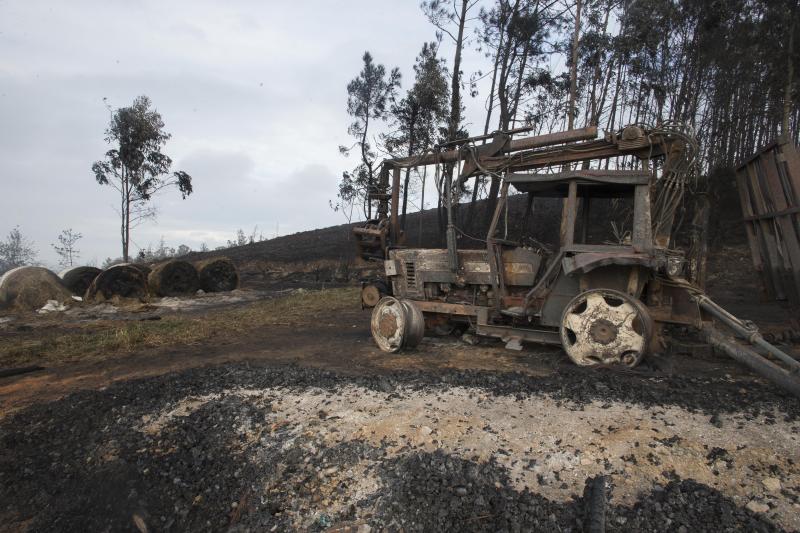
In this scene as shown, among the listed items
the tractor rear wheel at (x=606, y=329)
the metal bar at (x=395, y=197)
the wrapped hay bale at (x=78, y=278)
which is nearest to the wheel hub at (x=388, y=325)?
the metal bar at (x=395, y=197)

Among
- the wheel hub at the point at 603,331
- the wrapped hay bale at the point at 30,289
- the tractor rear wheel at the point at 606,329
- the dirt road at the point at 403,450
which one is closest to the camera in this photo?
the dirt road at the point at 403,450

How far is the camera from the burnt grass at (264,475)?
2625mm

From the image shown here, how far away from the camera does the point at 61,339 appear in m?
7.38

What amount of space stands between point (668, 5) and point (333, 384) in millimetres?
19217

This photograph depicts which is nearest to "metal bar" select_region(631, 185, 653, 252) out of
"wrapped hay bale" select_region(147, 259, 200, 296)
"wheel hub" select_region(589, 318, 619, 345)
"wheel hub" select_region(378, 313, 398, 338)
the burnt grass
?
"wheel hub" select_region(589, 318, 619, 345)

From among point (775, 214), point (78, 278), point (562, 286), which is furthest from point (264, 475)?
point (78, 278)

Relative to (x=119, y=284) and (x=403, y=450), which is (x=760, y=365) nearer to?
(x=403, y=450)

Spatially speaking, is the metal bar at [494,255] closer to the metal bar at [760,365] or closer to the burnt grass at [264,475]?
the burnt grass at [264,475]

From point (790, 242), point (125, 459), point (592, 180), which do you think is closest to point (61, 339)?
point (125, 459)

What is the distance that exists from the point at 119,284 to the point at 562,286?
11.4 metres

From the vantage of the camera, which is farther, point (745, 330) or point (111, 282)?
point (111, 282)

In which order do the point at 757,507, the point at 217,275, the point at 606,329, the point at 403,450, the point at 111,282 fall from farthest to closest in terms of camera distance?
1. the point at 217,275
2. the point at 111,282
3. the point at 606,329
4. the point at 403,450
5. the point at 757,507

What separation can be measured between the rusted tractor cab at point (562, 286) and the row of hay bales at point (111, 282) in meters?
8.56

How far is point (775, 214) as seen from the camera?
240 inches
